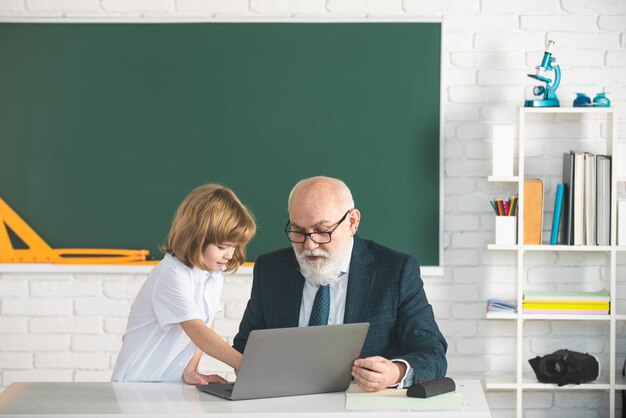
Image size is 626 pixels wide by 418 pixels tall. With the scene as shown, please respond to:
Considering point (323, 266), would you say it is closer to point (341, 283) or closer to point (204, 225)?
point (341, 283)

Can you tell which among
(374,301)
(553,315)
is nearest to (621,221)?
(553,315)

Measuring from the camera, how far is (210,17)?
421 centimetres

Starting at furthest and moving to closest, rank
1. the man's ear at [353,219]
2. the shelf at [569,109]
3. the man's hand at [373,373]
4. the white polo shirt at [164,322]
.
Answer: the shelf at [569,109], the man's ear at [353,219], the white polo shirt at [164,322], the man's hand at [373,373]

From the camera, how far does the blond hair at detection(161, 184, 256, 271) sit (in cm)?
277

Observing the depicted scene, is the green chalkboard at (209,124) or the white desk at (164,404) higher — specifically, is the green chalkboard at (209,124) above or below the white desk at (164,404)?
above

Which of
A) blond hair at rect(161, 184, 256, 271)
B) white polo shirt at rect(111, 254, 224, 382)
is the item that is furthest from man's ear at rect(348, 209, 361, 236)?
white polo shirt at rect(111, 254, 224, 382)

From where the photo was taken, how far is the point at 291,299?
295cm

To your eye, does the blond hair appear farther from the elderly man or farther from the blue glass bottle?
the blue glass bottle

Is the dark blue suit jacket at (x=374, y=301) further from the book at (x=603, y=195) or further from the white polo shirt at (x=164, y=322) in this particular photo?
the book at (x=603, y=195)

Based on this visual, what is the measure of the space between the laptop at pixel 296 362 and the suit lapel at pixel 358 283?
0.39 m

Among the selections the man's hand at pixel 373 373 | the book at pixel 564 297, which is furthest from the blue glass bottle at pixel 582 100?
the man's hand at pixel 373 373

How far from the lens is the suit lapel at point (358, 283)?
286 centimetres

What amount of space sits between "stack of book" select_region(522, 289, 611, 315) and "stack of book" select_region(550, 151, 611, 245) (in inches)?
9.1

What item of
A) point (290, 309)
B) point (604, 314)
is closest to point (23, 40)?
point (290, 309)
